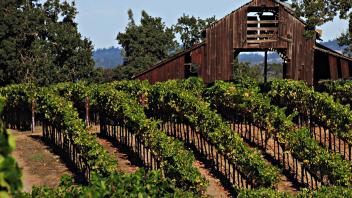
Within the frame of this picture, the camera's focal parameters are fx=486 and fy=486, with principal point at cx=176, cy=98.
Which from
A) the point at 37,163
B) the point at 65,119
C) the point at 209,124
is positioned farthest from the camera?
the point at 37,163

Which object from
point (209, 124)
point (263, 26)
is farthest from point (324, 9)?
point (209, 124)

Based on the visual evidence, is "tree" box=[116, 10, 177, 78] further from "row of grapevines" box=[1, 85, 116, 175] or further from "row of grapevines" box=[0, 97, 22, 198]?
"row of grapevines" box=[0, 97, 22, 198]

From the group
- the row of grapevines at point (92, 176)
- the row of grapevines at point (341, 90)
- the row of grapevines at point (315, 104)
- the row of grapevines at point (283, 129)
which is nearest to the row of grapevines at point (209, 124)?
the row of grapevines at point (283, 129)

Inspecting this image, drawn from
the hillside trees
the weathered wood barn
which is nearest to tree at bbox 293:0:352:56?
the weathered wood barn

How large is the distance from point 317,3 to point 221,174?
26022 millimetres

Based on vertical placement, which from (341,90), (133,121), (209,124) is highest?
(341,90)

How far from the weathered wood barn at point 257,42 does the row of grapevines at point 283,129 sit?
145 inches

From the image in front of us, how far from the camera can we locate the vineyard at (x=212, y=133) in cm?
2420

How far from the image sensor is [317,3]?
47.2 metres

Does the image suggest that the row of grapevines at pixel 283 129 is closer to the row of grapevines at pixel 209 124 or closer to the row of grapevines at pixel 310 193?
the row of grapevines at pixel 209 124

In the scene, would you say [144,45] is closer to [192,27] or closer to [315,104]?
[192,27]

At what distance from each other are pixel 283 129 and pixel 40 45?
46507 mm

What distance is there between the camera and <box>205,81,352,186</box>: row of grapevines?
2398cm

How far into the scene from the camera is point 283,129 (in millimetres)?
28547
